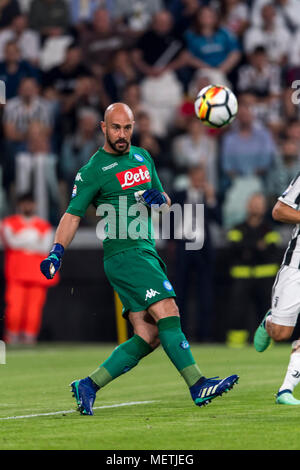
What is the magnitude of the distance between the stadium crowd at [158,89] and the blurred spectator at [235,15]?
0.02 metres

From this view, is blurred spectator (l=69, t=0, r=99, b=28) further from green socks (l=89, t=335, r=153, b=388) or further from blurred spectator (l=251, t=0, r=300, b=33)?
green socks (l=89, t=335, r=153, b=388)

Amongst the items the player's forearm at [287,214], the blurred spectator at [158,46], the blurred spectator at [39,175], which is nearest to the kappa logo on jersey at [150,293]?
the player's forearm at [287,214]

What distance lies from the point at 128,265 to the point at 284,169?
26.1 ft

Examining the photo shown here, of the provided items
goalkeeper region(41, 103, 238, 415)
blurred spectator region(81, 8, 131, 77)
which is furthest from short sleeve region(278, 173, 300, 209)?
blurred spectator region(81, 8, 131, 77)

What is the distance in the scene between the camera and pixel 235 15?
57.0 ft

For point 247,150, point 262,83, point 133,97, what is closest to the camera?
point 247,150

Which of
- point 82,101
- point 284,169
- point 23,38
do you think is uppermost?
point 23,38

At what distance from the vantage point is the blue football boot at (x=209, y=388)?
23.3ft

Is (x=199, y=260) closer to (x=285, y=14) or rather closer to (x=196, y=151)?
(x=196, y=151)

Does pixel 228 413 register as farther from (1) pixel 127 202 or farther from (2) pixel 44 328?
(2) pixel 44 328

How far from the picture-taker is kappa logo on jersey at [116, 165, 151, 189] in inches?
300

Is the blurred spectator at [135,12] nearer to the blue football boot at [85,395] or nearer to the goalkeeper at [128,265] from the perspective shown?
the goalkeeper at [128,265]

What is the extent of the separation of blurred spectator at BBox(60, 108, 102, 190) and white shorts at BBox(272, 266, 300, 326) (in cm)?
838

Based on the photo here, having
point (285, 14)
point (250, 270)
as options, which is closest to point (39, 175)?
point (250, 270)
